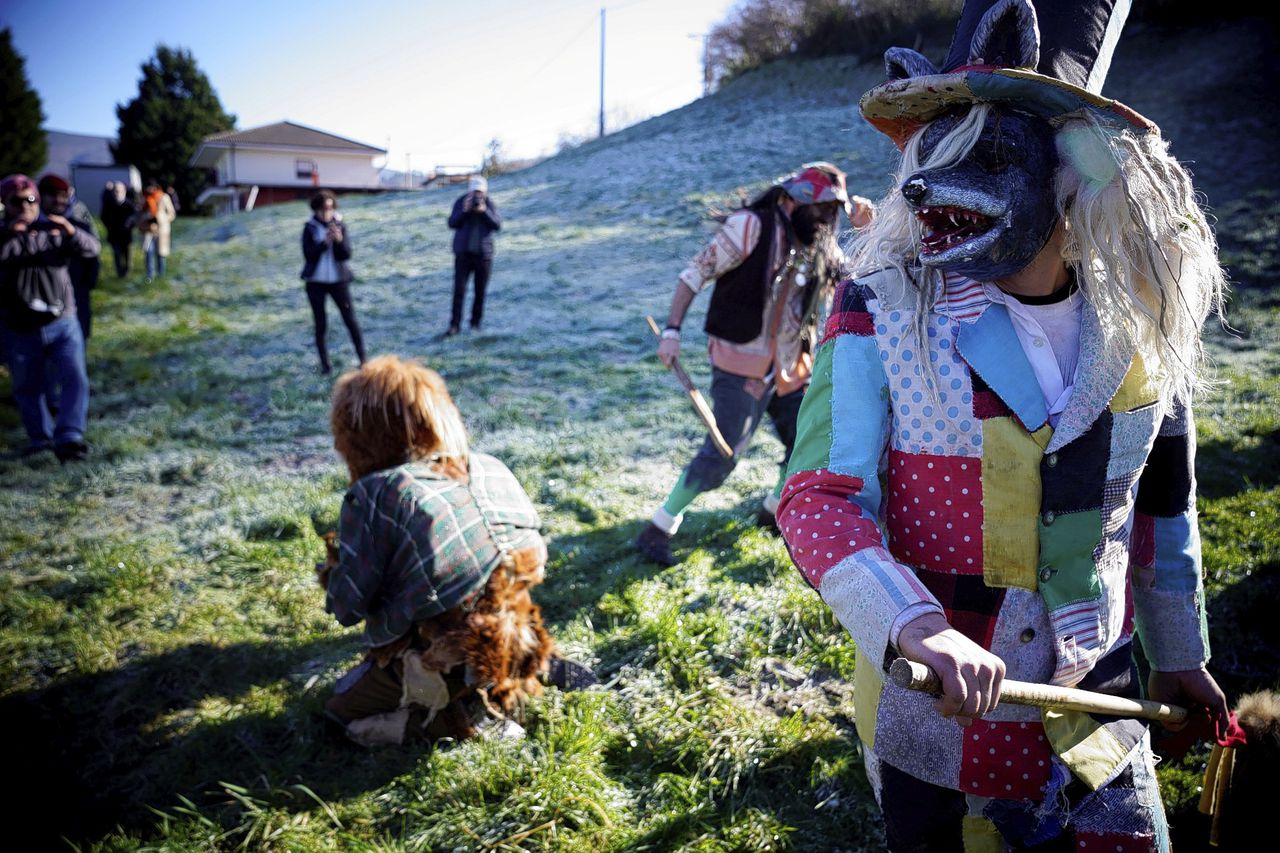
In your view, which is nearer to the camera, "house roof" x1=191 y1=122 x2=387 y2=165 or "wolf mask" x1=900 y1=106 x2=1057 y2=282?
"wolf mask" x1=900 y1=106 x2=1057 y2=282

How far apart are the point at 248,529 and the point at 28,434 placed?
11.3 feet

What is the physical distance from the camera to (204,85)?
44.3 meters

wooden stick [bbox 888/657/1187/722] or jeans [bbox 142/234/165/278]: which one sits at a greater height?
jeans [bbox 142/234/165/278]

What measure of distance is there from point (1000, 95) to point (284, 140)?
46.2 metres

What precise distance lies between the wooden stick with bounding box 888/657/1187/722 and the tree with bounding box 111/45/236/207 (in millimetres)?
46422

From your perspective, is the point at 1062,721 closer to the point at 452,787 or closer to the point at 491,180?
the point at 452,787

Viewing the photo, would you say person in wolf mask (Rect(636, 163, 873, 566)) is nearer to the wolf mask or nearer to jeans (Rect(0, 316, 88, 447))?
the wolf mask

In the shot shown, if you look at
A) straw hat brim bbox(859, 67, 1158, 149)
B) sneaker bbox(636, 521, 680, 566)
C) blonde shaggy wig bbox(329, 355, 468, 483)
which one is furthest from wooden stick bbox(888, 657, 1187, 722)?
sneaker bbox(636, 521, 680, 566)

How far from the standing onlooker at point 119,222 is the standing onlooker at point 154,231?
0.25 m

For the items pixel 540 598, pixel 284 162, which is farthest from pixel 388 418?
pixel 284 162

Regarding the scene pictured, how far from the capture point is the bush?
73.6ft

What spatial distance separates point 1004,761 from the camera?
4.64 ft

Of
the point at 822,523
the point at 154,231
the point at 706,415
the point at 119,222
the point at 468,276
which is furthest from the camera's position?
the point at 154,231

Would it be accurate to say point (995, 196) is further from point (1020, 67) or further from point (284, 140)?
point (284, 140)
